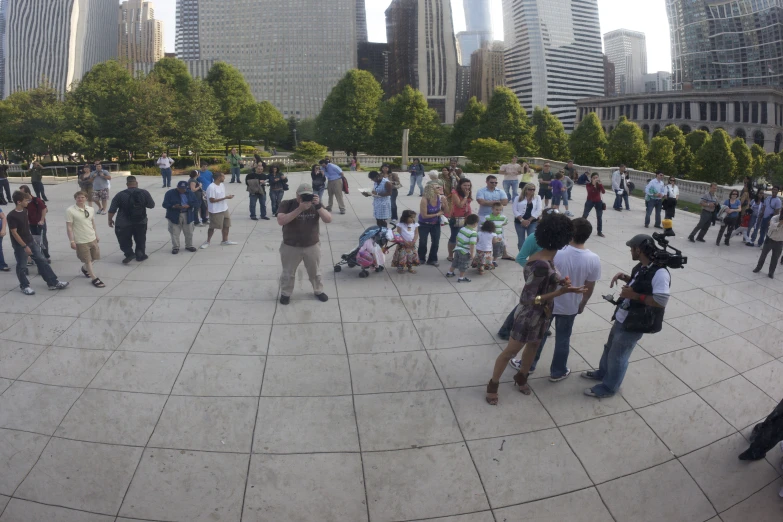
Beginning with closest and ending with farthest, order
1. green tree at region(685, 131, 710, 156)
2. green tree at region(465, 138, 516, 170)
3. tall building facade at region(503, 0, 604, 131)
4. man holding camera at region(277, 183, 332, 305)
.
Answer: man holding camera at region(277, 183, 332, 305), green tree at region(465, 138, 516, 170), green tree at region(685, 131, 710, 156), tall building facade at region(503, 0, 604, 131)

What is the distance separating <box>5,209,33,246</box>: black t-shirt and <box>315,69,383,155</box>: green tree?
4615 centimetres

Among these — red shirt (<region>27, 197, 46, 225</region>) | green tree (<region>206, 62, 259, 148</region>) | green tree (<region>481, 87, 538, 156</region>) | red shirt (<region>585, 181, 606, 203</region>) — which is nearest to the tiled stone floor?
red shirt (<region>27, 197, 46, 225</region>)

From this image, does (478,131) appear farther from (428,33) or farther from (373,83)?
(428,33)

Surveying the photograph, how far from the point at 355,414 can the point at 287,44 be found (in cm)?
16039

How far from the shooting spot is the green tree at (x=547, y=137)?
53697mm

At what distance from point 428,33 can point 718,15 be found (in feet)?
215

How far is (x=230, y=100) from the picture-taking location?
54.9m

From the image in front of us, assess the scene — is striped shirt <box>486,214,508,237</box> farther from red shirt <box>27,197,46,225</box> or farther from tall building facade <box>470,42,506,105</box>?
tall building facade <box>470,42,506,105</box>

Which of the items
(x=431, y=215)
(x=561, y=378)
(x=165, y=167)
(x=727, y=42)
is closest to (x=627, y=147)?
(x=165, y=167)

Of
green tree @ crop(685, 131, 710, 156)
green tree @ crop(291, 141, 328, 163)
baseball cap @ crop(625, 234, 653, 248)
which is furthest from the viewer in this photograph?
green tree @ crop(685, 131, 710, 156)

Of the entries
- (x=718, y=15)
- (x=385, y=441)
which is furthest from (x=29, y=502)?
(x=718, y=15)

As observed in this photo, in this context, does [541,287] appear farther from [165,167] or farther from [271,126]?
[271,126]

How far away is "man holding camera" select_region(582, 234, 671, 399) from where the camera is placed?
4.60 metres

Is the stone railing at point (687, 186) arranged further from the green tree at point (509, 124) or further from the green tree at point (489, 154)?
the green tree at point (509, 124)
